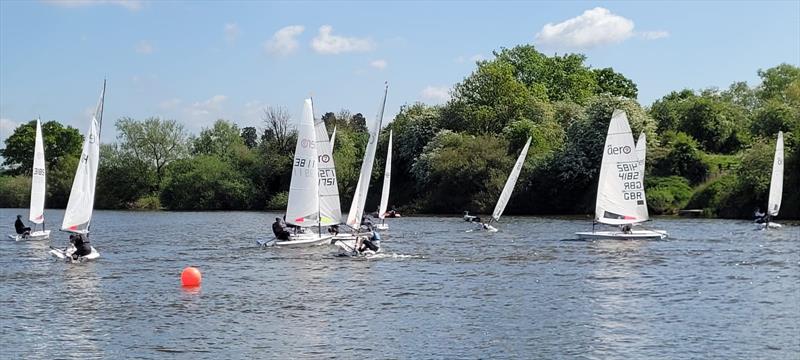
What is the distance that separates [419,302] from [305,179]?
17137 millimetres

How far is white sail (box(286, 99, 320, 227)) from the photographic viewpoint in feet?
142

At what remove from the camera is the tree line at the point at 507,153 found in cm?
8038

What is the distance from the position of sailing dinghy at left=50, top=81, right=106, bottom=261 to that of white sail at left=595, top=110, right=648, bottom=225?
2395 centimetres

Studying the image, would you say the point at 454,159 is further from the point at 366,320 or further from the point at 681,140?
the point at 366,320

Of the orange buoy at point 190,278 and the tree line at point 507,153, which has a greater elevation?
the tree line at point 507,153

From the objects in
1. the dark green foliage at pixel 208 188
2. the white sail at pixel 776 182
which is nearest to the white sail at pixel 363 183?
the white sail at pixel 776 182

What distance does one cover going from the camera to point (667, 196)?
76688 millimetres

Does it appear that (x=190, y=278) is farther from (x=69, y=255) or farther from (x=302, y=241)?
(x=302, y=241)

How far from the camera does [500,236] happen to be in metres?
53.6

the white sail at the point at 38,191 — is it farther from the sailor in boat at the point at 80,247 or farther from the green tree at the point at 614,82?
the green tree at the point at 614,82

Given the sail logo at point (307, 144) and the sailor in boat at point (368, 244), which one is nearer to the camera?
the sailor in boat at point (368, 244)

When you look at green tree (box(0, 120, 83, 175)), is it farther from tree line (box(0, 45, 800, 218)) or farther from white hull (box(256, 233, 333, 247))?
white hull (box(256, 233, 333, 247))

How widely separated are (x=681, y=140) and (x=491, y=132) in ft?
75.0

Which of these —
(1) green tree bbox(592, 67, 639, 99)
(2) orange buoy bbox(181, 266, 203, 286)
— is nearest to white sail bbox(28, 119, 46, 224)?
(2) orange buoy bbox(181, 266, 203, 286)
